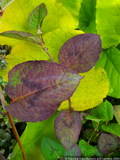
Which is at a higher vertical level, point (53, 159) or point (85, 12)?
point (85, 12)

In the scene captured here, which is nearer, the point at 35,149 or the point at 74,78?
the point at 74,78

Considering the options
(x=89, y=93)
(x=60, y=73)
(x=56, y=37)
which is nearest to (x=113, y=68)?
(x=89, y=93)

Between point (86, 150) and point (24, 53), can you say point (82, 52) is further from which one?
point (86, 150)

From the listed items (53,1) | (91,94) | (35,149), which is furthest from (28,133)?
(53,1)

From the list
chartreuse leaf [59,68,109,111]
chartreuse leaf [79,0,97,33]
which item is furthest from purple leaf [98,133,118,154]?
chartreuse leaf [79,0,97,33]

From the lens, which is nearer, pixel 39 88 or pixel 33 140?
→ pixel 39 88

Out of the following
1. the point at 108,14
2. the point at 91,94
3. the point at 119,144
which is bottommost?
the point at 119,144

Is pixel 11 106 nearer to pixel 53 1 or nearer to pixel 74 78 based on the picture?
pixel 74 78
